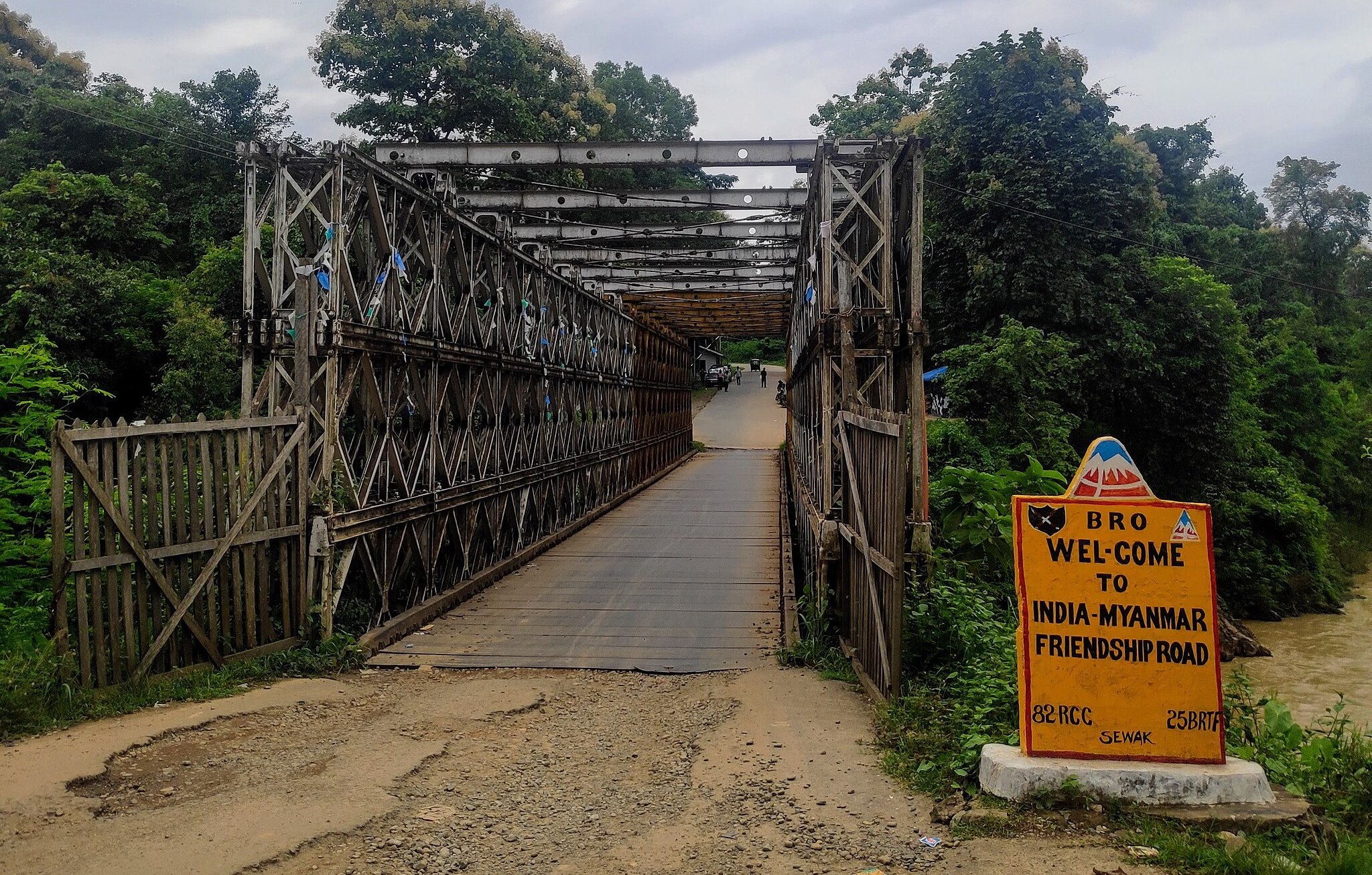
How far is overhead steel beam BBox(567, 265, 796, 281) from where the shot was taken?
18.9m

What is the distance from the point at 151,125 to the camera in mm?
29031

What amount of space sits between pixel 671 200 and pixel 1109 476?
9.69m

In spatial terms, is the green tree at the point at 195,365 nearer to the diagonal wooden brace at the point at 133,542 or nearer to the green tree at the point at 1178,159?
the diagonal wooden brace at the point at 133,542

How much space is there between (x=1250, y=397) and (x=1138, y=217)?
9332 mm

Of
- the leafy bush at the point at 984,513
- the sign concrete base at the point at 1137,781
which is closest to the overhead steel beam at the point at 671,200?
the leafy bush at the point at 984,513

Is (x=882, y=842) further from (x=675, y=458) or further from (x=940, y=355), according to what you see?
(x=675, y=458)

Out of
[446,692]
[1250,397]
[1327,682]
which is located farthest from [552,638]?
[1250,397]

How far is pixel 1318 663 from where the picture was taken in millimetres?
18453

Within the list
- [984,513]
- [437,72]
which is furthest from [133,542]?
[437,72]

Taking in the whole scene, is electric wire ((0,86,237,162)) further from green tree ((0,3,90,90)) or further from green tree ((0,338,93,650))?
green tree ((0,338,93,650))

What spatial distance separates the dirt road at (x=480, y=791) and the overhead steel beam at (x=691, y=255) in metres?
Result: 11.7

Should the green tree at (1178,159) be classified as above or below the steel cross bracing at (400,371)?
above

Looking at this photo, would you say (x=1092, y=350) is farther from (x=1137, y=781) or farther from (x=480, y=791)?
(x=480, y=791)

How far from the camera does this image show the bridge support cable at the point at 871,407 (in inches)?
225
